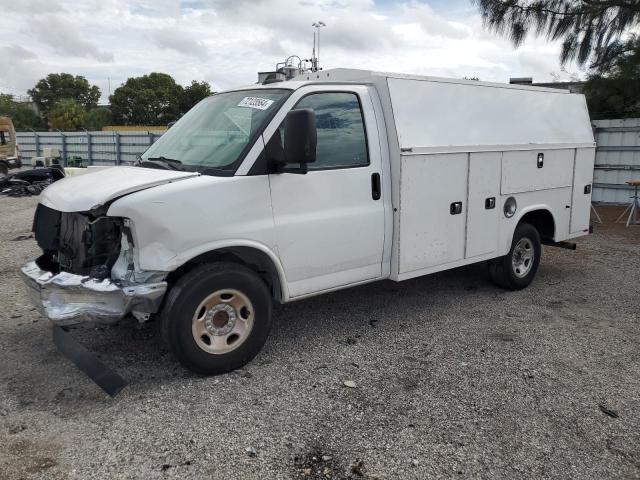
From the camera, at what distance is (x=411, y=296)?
6.25 m

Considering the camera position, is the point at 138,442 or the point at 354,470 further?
the point at 138,442

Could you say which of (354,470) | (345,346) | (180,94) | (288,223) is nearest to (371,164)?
(288,223)

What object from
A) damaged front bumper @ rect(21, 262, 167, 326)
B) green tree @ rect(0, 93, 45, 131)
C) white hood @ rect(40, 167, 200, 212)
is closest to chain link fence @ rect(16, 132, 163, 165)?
white hood @ rect(40, 167, 200, 212)

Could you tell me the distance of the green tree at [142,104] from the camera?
212ft

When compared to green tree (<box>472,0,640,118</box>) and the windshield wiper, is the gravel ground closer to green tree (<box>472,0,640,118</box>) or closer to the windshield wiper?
the windshield wiper

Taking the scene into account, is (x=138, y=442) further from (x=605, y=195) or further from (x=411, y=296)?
(x=605, y=195)

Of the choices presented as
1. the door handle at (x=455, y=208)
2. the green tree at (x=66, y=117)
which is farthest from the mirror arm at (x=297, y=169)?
the green tree at (x=66, y=117)

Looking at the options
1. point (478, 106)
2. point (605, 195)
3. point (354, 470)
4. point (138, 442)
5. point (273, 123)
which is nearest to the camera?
point (354, 470)

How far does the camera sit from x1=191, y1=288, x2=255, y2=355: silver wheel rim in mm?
3959

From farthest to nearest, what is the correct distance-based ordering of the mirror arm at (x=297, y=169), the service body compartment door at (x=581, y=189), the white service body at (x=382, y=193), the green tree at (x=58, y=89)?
1. the green tree at (x=58, y=89)
2. the service body compartment door at (x=581, y=189)
3. the mirror arm at (x=297, y=169)
4. the white service body at (x=382, y=193)

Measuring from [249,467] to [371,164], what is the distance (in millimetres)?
2655

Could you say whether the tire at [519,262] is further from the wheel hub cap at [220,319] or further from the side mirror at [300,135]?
the wheel hub cap at [220,319]

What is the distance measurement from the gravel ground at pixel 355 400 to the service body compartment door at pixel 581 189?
4.50 ft

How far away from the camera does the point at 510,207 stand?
19.7ft
